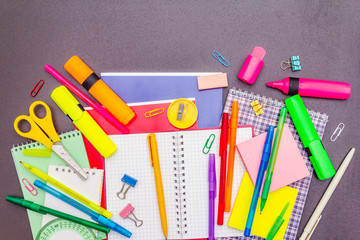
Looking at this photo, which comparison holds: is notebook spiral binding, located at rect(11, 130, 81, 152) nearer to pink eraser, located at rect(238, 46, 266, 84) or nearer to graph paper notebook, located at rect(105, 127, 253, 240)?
graph paper notebook, located at rect(105, 127, 253, 240)

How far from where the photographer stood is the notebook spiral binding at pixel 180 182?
114 centimetres

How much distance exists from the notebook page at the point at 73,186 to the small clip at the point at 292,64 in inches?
31.4

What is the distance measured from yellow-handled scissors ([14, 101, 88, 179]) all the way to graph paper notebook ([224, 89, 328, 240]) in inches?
23.4

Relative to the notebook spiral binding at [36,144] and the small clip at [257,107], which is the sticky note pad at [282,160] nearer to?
the small clip at [257,107]

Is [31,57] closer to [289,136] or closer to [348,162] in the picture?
[289,136]

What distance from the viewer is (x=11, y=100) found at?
1.18 m

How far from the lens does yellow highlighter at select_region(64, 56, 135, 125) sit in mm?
1134

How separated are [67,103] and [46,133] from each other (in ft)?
0.45

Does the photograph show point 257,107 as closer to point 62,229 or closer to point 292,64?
point 292,64

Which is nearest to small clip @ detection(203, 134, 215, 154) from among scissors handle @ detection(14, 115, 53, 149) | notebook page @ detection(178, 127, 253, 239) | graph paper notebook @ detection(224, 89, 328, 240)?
notebook page @ detection(178, 127, 253, 239)

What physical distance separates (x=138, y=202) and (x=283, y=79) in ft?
2.31

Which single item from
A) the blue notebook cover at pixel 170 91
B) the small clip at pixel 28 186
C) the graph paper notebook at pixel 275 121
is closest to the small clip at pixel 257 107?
the graph paper notebook at pixel 275 121

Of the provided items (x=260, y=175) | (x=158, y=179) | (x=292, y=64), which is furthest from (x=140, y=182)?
(x=292, y=64)

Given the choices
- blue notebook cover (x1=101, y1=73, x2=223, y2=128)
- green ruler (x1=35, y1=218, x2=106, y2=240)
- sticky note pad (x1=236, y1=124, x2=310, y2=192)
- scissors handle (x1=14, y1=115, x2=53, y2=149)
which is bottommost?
green ruler (x1=35, y1=218, x2=106, y2=240)
